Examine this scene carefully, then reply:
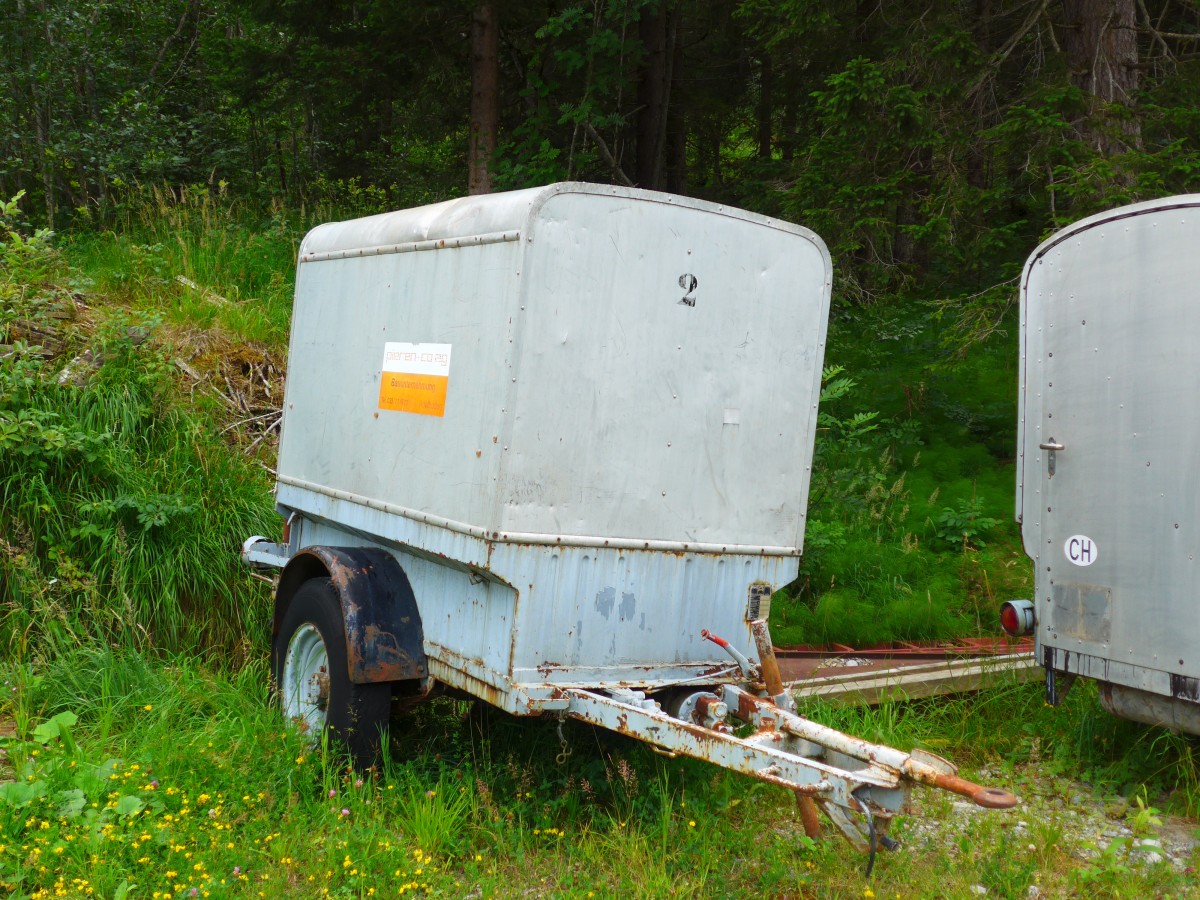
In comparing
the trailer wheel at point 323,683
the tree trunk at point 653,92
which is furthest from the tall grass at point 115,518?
the tree trunk at point 653,92

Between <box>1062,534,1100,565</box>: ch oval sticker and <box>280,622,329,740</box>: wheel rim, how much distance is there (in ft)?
11.7

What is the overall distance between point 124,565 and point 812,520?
497 centimetres

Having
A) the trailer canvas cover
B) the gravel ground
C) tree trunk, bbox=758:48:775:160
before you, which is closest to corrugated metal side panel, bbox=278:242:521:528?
the trailer canvas cover

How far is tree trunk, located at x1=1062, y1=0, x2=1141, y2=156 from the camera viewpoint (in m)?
8.58

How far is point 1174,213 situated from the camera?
15.3 ft

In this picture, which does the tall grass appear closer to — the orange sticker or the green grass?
the green grass

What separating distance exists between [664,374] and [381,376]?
1.44 m

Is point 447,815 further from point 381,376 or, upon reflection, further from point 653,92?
point 653,92

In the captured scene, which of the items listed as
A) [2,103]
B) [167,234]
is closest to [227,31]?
[2,103]

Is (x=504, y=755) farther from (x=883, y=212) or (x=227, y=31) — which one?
(x=227, y=31)

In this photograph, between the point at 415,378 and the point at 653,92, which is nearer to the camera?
the point at 415,378

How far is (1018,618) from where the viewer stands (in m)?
5.42

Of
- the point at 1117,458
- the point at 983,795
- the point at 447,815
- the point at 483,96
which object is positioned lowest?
the point at 447,815

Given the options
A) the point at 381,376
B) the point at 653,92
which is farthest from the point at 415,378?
the point at 653,92
